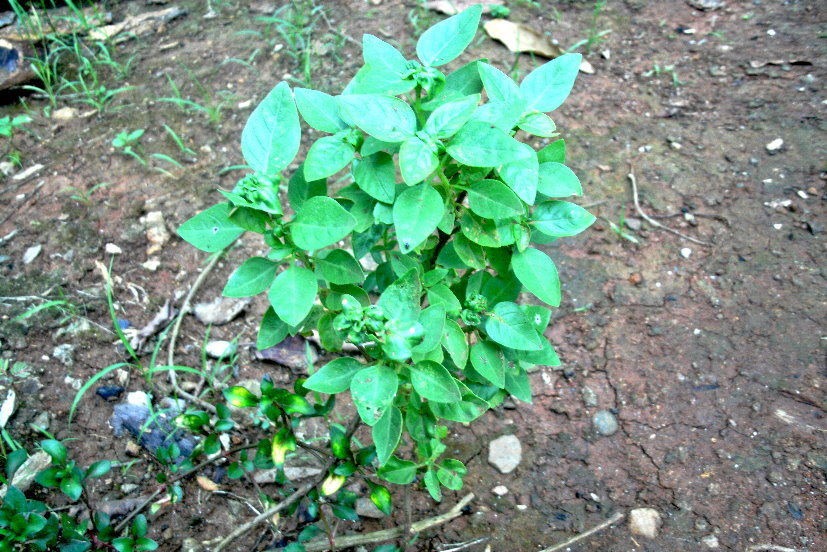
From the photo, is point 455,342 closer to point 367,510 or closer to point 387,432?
point 387,432

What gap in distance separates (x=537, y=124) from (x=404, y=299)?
19.7 inches

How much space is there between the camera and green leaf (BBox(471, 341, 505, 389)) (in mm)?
1559

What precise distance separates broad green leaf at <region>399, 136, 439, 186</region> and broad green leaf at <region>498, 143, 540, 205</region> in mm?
204

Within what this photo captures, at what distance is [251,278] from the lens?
1438mm

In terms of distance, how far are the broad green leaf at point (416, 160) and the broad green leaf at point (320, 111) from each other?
23 cm

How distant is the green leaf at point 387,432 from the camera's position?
1.43 meters

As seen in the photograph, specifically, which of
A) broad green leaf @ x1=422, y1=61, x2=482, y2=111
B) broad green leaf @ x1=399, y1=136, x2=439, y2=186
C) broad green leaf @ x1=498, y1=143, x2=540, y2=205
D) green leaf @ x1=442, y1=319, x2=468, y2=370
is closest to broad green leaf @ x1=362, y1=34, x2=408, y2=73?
broad green leaf @ x1=422, y1=61, x2=482, y2=111

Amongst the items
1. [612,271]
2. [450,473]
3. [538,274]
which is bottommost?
[612,271]

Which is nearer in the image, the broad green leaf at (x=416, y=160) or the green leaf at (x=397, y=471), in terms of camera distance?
the broad green leaf at (x=416, y=160)

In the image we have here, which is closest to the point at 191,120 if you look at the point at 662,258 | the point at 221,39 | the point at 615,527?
the point at 221,39

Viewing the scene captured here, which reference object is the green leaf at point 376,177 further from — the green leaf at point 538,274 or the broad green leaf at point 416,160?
the green leaf at point 538,274

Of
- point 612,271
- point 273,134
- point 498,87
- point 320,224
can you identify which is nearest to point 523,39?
point 612,271

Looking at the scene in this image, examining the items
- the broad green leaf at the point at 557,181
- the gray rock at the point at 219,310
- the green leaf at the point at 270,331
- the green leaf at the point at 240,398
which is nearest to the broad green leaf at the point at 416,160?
the broad green leaf at the point at 557,181

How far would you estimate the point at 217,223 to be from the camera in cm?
138
